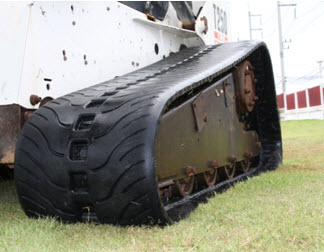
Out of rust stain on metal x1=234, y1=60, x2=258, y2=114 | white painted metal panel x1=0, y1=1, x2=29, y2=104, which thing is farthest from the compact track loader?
rust stain on metal x1=234, y1=60, x2=258, y2=114

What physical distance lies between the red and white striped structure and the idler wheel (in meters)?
25.1

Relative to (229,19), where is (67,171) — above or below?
below

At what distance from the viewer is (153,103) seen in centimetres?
226

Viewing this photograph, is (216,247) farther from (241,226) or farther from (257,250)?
(241,226)

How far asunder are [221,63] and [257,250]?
160cm

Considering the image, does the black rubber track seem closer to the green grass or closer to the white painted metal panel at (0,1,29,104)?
the green grass

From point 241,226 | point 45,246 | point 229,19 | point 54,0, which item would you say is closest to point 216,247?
point 241,226

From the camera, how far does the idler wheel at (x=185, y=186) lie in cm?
287

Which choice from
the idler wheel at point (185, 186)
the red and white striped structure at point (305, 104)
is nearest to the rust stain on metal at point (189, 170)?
the idler wheel at point (185, 186)

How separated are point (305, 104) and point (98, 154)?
31.2 metres

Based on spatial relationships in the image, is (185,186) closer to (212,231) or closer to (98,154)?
(212,231)

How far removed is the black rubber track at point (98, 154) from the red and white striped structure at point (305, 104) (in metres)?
25.7

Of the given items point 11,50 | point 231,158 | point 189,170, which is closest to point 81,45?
point 11,50

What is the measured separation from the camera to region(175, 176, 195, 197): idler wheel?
2871mm
